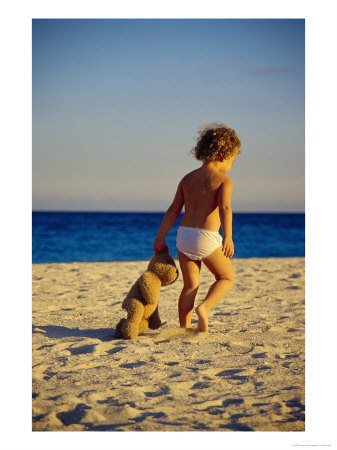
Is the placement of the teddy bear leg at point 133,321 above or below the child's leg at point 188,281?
below

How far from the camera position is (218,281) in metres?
3.78

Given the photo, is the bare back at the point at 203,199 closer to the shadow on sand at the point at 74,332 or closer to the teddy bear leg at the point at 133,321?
the teddy bear leg at the point at 133,321

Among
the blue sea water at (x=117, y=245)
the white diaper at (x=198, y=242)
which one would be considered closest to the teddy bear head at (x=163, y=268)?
the white diaper at (x=198, y=242)

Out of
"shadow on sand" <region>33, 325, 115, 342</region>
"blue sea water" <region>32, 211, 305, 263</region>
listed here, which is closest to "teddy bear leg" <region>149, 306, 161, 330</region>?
"shadow on sand" <region>33, 325, 115, 342</region>

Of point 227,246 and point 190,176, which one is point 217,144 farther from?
point 227,246

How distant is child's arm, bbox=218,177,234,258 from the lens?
11.8ft

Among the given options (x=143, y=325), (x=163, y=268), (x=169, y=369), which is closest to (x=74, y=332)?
(x=143, y=325)

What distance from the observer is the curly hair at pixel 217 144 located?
382 centimetres

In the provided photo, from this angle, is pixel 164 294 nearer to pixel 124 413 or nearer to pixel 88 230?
pixel 124 413

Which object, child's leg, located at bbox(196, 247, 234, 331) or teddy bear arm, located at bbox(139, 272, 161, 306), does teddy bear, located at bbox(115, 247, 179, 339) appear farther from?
child's leg, located at bbox(196, 247, 234, 331)
